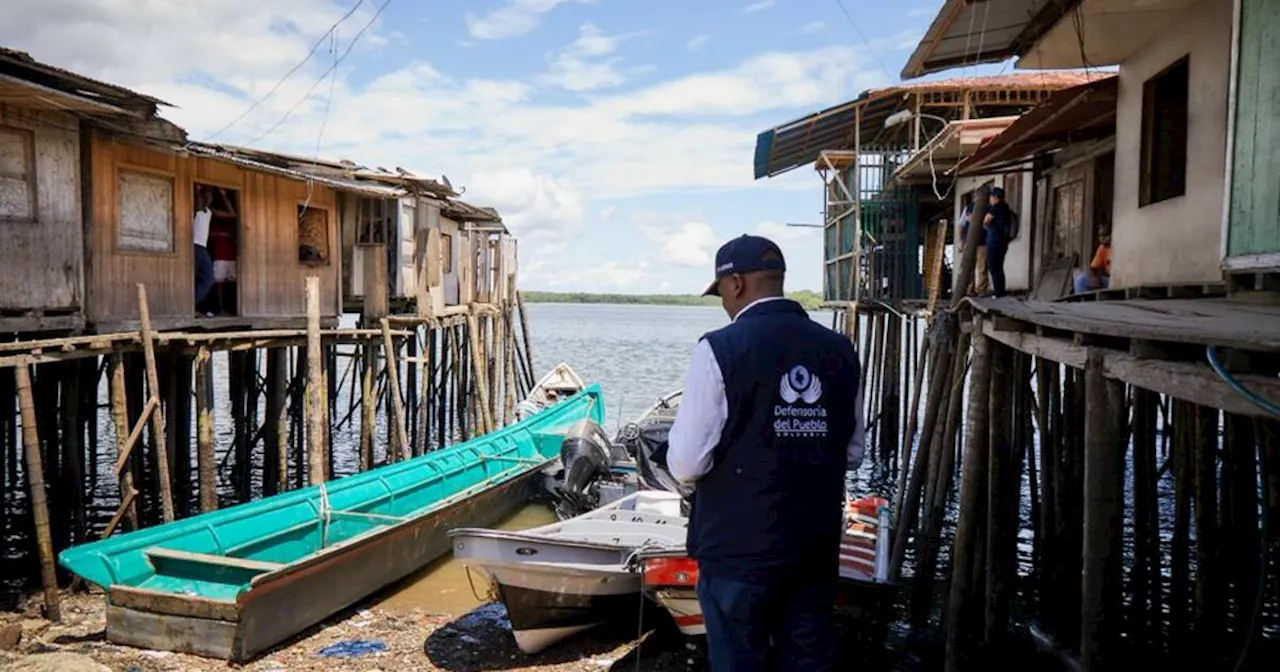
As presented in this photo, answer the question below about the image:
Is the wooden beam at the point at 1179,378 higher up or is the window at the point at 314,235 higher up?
the window at the point at 314,235

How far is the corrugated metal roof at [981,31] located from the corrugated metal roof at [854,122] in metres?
5.81

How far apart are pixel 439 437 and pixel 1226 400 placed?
58.8 ft

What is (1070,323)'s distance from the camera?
15.6ft

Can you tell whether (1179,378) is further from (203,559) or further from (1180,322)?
(203,559)

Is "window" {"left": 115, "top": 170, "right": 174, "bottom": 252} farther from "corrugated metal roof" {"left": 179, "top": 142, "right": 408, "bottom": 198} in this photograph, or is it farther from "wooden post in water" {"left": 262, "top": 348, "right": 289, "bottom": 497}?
"wooden post in water" {"left": 262, "top": 348, "right": 289, "bottom": 497}

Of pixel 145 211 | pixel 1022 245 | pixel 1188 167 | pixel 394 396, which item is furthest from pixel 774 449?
pixel 1022 245

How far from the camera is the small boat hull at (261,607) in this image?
24.7 ft

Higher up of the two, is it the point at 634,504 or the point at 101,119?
the point at 101,119

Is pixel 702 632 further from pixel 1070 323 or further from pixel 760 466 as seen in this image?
pixel 760 466

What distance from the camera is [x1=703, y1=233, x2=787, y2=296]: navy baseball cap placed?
3.43m

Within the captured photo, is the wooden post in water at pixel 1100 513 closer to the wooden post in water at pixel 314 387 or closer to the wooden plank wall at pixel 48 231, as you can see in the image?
the wooden plank wall at pixel 48 231

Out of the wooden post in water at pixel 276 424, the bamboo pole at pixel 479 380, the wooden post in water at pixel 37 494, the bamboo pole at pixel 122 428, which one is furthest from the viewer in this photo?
the bamboo pole at pixel 479 380

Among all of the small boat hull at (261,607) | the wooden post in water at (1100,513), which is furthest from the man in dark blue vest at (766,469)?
the small boat hull at (261,607)

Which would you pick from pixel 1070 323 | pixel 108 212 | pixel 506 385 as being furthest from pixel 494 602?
pixel 506 385
